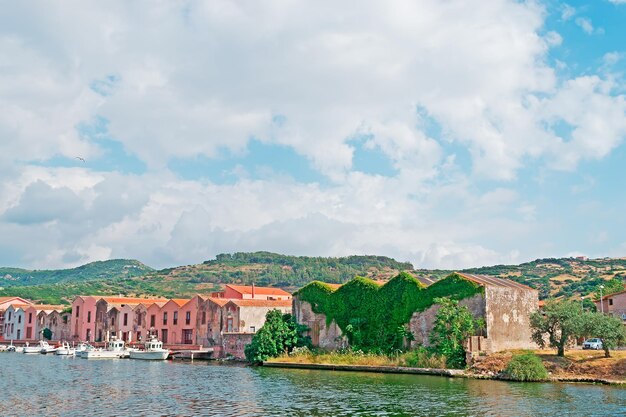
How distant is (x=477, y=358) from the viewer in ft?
138

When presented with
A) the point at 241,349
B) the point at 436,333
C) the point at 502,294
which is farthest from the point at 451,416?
the point at 241,349

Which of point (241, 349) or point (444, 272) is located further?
point (444, 272)

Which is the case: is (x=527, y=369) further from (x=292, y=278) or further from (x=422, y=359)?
(x=292, y=278)

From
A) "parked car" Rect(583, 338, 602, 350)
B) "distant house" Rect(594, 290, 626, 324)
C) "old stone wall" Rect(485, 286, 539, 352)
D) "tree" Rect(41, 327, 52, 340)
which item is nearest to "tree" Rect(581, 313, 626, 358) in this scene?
"old stone wall" Rect(485, 286, 539, 352)

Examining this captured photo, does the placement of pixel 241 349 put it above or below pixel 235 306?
below

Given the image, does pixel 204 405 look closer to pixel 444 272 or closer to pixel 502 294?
pixel 502 294

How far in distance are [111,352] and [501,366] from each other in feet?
154

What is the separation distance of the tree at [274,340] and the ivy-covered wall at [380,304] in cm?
314

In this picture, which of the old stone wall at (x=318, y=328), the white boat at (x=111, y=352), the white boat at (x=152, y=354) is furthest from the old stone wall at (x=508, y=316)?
the white boat at (x=111, y=352)

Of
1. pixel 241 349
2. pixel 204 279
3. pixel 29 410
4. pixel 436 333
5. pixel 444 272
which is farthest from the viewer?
pixel 204 279

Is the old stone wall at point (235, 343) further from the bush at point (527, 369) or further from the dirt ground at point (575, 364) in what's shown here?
the bush at point (527, 369)

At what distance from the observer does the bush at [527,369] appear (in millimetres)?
37062

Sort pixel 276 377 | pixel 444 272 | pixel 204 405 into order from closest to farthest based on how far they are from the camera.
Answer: pixel 204 405
pixel 276 377
pixel 444 272

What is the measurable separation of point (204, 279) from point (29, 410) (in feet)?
509
